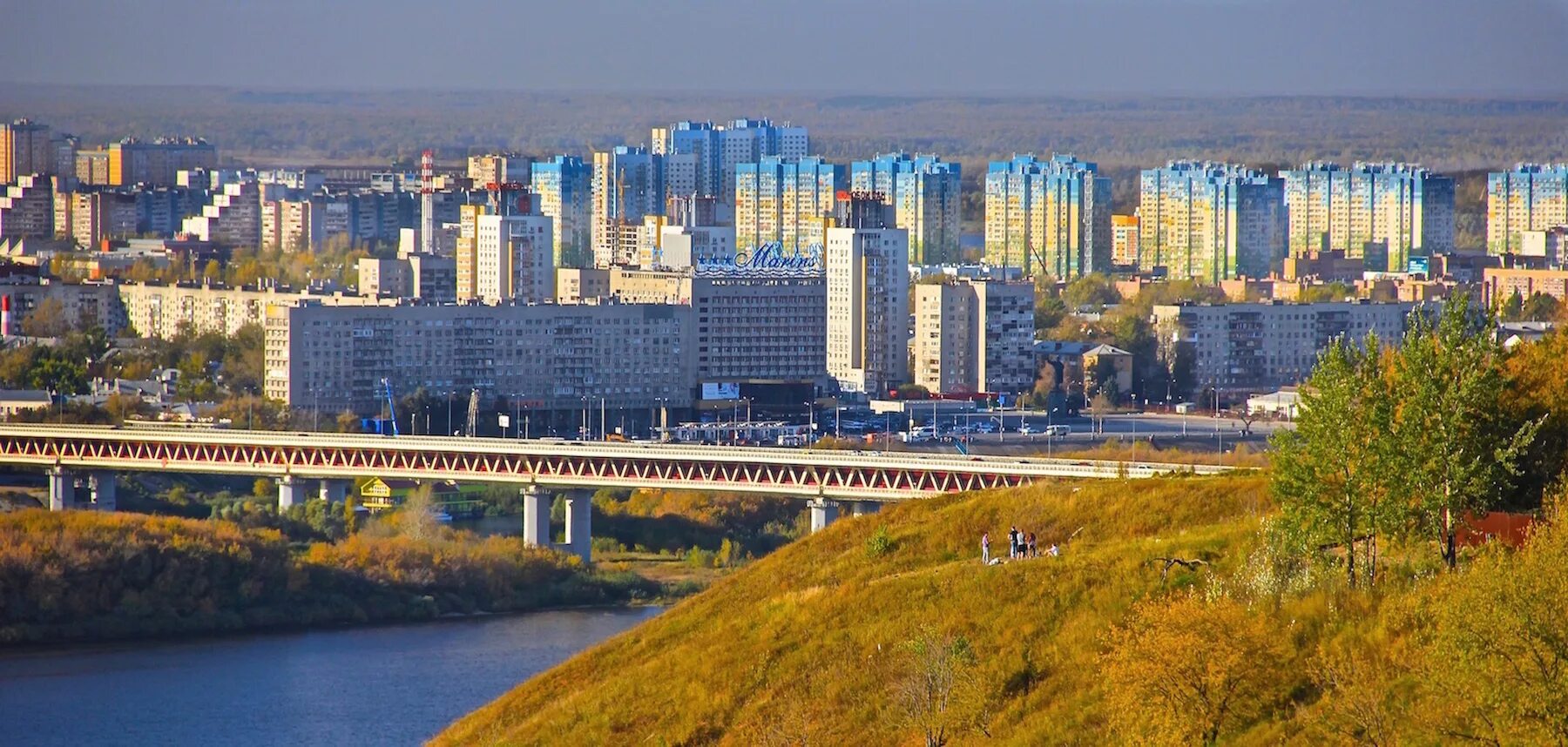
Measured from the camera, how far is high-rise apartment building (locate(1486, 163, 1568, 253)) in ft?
202

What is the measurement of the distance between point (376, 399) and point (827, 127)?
57.1 metres

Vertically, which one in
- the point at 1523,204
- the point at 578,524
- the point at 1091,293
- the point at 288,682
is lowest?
the point at 288,682

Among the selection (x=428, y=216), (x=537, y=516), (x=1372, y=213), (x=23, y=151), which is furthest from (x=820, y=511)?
(x=23, y=151)

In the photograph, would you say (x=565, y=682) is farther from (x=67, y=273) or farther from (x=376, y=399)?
(x=67, y=273)

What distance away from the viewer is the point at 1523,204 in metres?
62.5

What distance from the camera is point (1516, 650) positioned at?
278 inches

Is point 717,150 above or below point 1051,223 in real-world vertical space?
above

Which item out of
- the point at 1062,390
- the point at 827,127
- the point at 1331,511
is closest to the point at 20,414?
the point at 1062,390

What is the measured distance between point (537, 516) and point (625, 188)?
3604cm

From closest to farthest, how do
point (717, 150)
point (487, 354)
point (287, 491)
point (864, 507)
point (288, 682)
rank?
point (288, 682), point (864, 507), point (287, 491), point (487, 354), point (717, 150)

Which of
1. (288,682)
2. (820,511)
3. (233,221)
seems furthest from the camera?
(233,221)

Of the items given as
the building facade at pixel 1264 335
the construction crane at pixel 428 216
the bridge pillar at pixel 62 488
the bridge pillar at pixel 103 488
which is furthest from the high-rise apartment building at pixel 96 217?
the bridge pillar at pixel 103 488

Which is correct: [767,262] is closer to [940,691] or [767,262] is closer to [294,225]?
[294,225]

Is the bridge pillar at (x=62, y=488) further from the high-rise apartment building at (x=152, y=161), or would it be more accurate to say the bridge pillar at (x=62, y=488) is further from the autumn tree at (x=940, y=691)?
the high-rise apartment building at (x=152, y=161)
